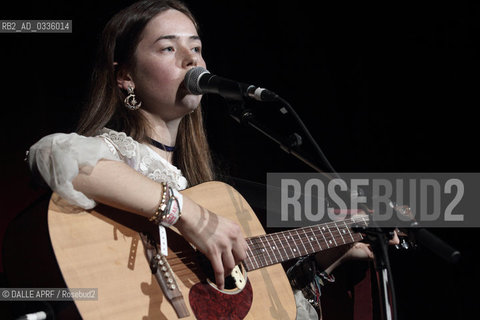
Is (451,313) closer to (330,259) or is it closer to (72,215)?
(330,259)

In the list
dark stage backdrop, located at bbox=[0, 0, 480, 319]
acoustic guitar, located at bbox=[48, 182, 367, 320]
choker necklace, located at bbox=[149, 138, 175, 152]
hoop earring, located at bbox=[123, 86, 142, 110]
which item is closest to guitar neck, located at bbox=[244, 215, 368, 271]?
acoustic guitar, located at bbox=[48, 182, 367, 320]

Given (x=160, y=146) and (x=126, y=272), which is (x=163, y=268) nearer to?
(x=126, y=272)

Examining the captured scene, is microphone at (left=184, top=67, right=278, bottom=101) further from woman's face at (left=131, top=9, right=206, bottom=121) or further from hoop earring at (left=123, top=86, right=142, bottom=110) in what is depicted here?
hoop earring at (left=123, top=86, right=142, bottom=110)

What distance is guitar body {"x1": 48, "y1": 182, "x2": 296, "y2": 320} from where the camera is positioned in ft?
3.93

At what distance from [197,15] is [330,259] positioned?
1.76 meters

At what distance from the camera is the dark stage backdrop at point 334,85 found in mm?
2205

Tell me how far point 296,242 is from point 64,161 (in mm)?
988

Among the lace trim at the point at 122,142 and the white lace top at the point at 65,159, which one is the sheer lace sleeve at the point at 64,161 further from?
the lace trim at the point at 122,142

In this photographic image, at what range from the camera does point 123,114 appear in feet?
6.18

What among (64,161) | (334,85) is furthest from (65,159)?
(334,85)

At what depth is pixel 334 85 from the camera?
119 inches

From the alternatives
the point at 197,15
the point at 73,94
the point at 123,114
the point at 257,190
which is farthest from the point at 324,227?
the point at 197,15

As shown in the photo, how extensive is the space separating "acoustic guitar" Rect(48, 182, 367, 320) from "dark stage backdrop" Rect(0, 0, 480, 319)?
0.73 m

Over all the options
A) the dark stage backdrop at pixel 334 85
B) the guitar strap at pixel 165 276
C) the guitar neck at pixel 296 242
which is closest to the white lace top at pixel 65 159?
the guitar strap at pixel 165 276
